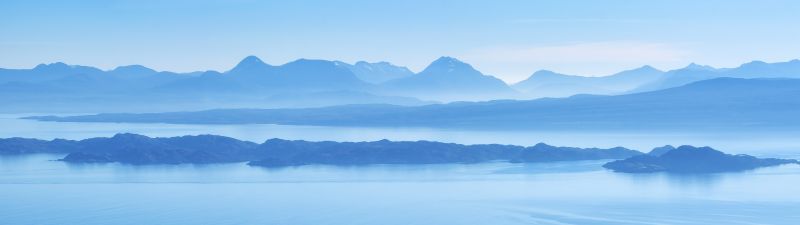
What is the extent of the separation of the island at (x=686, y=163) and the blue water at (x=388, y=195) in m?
0.95

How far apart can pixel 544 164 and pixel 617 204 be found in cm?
1604

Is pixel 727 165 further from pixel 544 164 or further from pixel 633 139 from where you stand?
pixel 633 139

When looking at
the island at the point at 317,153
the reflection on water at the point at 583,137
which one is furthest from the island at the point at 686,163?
the reflection on water at the point at 583,137

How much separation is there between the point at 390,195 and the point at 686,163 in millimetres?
13515

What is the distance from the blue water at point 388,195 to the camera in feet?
107

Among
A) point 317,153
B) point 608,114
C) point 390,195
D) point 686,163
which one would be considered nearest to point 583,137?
point 608,114

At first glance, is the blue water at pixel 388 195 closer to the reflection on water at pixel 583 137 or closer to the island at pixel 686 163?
the island at pixel 686 163

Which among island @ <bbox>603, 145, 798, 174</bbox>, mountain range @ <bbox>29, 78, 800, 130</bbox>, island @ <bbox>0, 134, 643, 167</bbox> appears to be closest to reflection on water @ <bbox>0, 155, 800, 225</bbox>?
island @ <bbox>603, 145, 798, 174</bbox>

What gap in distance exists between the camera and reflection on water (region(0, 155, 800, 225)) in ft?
107

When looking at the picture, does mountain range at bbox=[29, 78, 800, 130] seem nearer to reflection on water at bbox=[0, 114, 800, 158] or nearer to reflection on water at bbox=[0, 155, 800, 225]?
reflection on water at bbox=[0, 114, 800, 158]

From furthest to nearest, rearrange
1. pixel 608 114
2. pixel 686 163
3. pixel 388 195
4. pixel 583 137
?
pixel 608 114 → pixel 583 137 → pixel 686 163 → pixel 388 195

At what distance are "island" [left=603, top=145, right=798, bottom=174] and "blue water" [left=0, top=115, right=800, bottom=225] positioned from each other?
0.95 metres

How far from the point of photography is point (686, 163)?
46750 millimetres

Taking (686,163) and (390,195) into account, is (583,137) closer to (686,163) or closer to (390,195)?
(686,163)
